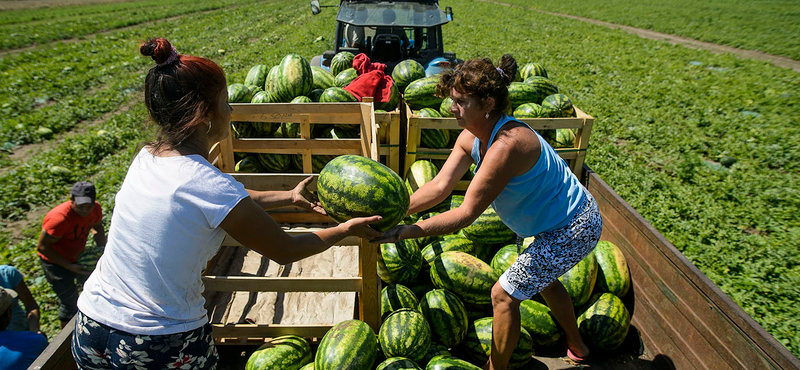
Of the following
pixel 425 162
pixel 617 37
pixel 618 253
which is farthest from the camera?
pixel 617 37

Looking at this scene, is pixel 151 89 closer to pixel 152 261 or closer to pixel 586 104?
pixel 152 261

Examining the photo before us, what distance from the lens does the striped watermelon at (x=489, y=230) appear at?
11.5 ft

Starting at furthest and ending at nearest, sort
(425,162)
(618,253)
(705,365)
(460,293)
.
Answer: (425,162)
(618,253)
(460,293)
(705,365)

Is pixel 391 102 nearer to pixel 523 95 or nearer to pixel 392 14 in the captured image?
pixel 523 95

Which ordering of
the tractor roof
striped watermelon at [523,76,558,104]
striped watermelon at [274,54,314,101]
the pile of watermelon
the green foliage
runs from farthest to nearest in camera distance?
the green foliage → the tractor roof → striped watermelon at [523,76,558,104] → striped watermelon at [274,54,314,101] → the pile of watermelon

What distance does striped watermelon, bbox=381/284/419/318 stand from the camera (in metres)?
3.01

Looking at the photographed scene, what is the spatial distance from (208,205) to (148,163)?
1.07 feet

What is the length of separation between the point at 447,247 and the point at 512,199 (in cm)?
110

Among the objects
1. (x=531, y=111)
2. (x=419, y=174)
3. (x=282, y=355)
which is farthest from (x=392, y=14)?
(x=282, y=355)

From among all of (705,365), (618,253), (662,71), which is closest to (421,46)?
(618,253)

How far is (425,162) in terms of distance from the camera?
4.16m

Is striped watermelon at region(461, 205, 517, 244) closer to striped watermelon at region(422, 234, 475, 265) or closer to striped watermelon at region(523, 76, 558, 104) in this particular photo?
striped watermelon at region(422, 234, 475, 265)

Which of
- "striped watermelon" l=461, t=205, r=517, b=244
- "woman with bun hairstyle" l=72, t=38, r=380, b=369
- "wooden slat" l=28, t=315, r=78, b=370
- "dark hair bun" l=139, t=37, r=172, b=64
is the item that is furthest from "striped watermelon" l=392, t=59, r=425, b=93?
"wooden slat" l=28, t=315, r=78, b=370

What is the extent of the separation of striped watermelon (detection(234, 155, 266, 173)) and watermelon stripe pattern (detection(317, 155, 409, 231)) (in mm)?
2270
